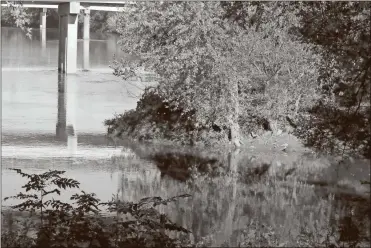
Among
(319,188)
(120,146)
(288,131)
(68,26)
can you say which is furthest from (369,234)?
(68,26)

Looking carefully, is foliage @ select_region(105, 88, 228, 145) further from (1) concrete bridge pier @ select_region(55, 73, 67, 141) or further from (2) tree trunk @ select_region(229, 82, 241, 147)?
(1) concrete bridge pier @ select_region(55, 73, 67, 141)

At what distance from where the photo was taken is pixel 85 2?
14.5 ft

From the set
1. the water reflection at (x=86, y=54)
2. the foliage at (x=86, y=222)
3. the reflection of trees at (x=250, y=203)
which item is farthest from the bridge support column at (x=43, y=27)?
the reflection of trees at (x=250, y=203)

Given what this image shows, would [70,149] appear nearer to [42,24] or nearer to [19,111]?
[19,111]

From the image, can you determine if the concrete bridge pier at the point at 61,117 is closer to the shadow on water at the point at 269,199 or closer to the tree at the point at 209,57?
the tree at the point at 209,57

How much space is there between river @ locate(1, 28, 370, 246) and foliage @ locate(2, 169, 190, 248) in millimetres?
55

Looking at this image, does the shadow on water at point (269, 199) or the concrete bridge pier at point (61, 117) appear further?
the concrete bridge pier at point (61, 117)

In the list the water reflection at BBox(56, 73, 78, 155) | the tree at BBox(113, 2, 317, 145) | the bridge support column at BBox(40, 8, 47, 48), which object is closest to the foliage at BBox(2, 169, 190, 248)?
the water reflection at BBox(56, 73, 78, 155)

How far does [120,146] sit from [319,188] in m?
1.26

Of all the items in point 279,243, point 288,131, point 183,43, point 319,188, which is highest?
point 183,43

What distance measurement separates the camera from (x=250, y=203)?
426 cm

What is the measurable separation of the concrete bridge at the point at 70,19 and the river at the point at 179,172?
72mm

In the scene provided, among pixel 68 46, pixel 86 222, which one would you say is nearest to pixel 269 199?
pixel 86 222

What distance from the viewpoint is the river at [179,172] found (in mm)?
4254
